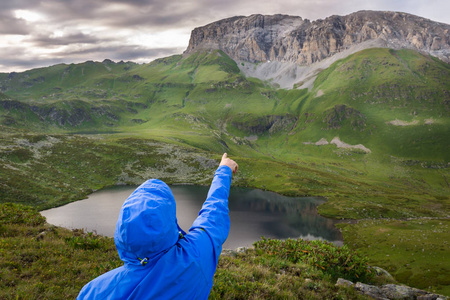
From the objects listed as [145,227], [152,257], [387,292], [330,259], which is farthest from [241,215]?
[145,227]

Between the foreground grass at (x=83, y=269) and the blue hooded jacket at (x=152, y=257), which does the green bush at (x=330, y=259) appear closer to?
the foreground grass at (x=83, y=269)

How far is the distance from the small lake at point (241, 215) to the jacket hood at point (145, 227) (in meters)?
52.2

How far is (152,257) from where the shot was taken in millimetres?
2891

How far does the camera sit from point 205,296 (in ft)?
11.2

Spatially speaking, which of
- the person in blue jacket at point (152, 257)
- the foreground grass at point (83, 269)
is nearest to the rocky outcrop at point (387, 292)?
the foreground grass at point (83, 269)

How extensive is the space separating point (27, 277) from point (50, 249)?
2.34 meters

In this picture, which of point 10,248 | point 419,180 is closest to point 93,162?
point 10,248

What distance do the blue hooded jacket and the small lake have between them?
51819 mm

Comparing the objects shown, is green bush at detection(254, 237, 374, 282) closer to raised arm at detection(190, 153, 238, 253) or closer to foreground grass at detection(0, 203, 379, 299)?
foreground grass at detection(0, 203, 379, 299)

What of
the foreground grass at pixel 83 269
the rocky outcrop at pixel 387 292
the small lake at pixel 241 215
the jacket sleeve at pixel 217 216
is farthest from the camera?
Answer: the small lake at pixel 241 215

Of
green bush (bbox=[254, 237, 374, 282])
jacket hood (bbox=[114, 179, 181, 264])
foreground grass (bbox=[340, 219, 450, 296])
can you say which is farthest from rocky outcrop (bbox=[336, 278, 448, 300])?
foreground grass (bbox=[340, 219, 450, 296])

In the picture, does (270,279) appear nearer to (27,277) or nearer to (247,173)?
(27,277)

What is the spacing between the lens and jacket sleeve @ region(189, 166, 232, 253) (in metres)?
3.58

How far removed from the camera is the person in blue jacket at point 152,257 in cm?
272
